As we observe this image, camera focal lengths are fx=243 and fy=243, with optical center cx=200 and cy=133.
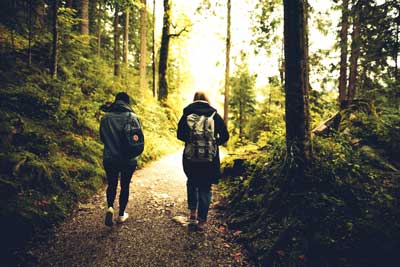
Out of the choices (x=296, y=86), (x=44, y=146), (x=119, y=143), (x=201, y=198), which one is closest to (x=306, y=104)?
(x=296, y=86)

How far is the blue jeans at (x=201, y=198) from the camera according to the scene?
4418 millimetres

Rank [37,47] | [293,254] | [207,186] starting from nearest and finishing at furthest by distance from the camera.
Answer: [293,254], [207,186], [37,47]

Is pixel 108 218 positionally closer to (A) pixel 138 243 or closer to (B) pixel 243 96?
(A) pixel 138 243

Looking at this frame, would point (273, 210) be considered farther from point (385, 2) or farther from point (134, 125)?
point (385, 2)

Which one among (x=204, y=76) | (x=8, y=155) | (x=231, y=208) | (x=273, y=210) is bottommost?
(x=231, y=208)

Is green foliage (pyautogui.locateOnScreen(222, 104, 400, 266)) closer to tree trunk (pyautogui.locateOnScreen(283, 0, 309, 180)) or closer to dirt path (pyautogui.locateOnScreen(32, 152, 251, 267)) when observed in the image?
tree trunk (pyautogui.locateOnScreen(283, 0, 309, 180))

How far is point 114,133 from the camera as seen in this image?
4277 mm

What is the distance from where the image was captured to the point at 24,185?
4297mm

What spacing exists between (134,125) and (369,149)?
4.51 m

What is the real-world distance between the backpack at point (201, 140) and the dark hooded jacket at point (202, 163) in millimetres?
103

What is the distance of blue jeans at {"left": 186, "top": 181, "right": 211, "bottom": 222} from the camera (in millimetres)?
4418

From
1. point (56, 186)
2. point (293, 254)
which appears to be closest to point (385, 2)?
point (293, 254)

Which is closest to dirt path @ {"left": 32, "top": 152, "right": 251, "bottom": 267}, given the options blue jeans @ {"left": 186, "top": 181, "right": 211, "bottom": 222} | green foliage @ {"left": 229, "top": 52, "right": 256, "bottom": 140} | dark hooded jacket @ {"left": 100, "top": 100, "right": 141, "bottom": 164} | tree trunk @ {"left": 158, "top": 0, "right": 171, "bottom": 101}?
blue jeans @ {"left": 186, "top": 181, "right": 211, "bottom": 222}

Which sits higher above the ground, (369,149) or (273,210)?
(369,149)
